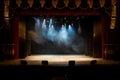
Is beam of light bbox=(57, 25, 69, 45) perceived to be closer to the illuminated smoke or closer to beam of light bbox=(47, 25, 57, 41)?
the illuminated smoke

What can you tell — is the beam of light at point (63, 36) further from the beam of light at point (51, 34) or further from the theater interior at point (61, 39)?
the beam of light at point (51, 34)

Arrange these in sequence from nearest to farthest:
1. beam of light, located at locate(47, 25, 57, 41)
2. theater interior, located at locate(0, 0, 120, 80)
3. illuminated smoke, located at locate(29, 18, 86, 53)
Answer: theater interior, located at locate(0, 0, 120, 80), illuminated smoke, located at locate(29, 18, 86, 53), beam of light, located at locate(47, 25, 57, 41)

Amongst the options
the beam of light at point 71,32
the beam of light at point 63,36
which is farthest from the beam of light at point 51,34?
the beam of light at point 71,32

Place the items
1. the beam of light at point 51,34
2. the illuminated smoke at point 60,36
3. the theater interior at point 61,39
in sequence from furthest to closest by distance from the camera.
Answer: the beam of light at point 51,34
the illuminated smoke at point 60,36
the theater interior at point 61,39

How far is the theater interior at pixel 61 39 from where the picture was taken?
8859mm

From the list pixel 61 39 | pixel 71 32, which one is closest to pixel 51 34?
pixel 61 39

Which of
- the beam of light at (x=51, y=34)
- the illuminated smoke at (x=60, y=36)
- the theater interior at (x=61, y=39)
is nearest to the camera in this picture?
the theater interior at (x=61, y=39)

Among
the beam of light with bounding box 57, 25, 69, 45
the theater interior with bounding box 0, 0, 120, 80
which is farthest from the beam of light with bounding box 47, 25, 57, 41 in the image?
the beam of light with bounding box 57, 25, 69, 45

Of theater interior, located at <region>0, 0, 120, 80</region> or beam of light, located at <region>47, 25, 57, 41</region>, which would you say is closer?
theater interior, located at <region>0, 0, 120, 80</region>

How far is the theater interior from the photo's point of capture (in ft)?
29.1

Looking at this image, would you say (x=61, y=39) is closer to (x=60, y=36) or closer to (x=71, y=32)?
(x=60, y=36)

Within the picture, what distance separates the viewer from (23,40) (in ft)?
52.9

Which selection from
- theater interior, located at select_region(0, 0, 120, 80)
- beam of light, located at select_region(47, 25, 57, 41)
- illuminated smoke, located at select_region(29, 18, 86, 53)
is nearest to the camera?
theater interior, located at select_region(0, 0, 120, 80)

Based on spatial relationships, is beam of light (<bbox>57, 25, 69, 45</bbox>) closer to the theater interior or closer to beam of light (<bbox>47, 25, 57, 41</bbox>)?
the theater interior
